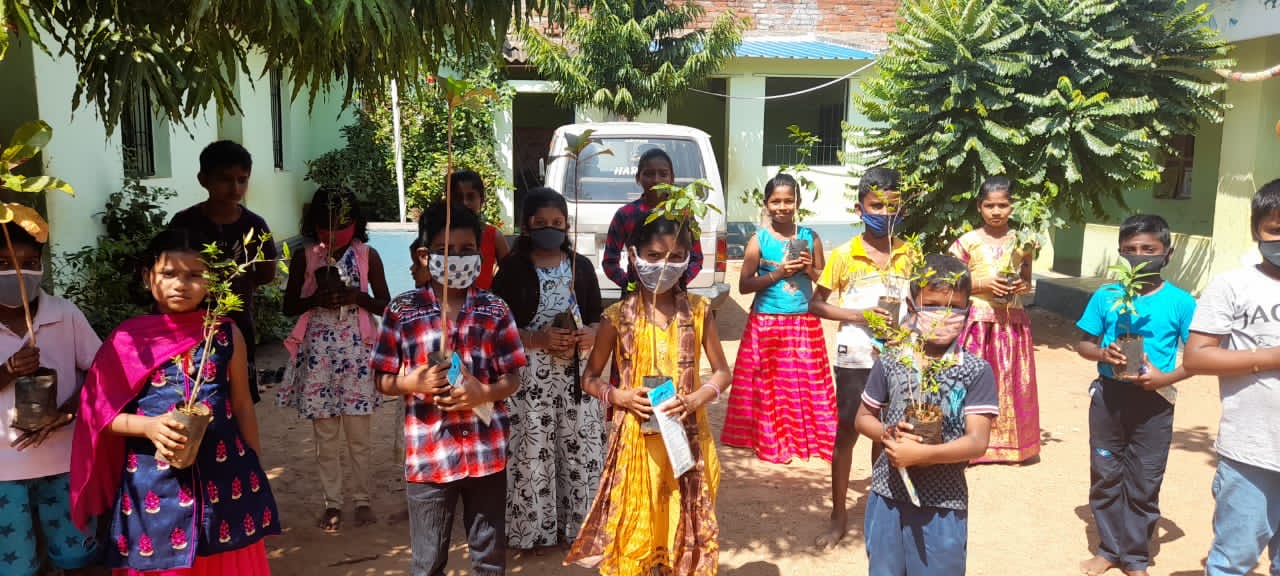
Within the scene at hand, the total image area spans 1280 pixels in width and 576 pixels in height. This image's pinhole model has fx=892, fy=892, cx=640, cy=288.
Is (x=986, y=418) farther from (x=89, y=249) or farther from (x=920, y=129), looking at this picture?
(x=920, y=129)

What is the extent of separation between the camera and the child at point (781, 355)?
5.39 meters

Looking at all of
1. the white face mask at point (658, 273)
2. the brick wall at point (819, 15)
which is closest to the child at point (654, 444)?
the white face mask at point (658, 273)

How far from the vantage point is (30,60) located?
462cm

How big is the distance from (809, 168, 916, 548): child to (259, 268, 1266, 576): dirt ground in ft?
1.06

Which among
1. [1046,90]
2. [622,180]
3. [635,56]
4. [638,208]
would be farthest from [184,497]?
[635,56]

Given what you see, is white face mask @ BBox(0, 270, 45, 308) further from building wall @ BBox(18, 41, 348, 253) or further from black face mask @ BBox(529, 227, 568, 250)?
black face mask @ BBox(529, 227, 568, 250)

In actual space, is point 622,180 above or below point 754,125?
below

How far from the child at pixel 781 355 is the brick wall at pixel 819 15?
12.4m

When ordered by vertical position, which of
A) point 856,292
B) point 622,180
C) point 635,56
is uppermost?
point 635,56

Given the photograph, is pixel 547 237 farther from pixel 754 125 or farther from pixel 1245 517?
pixel 754 125

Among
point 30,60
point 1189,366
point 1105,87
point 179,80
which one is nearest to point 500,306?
point 179,80

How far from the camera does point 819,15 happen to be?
17172 mm

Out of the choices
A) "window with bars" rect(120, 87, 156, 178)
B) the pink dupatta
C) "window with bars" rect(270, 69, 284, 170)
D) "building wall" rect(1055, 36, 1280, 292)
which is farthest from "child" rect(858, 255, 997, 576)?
"window with bars" rect(270, 69, 284, 170)

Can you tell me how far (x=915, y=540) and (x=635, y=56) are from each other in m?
12.6
